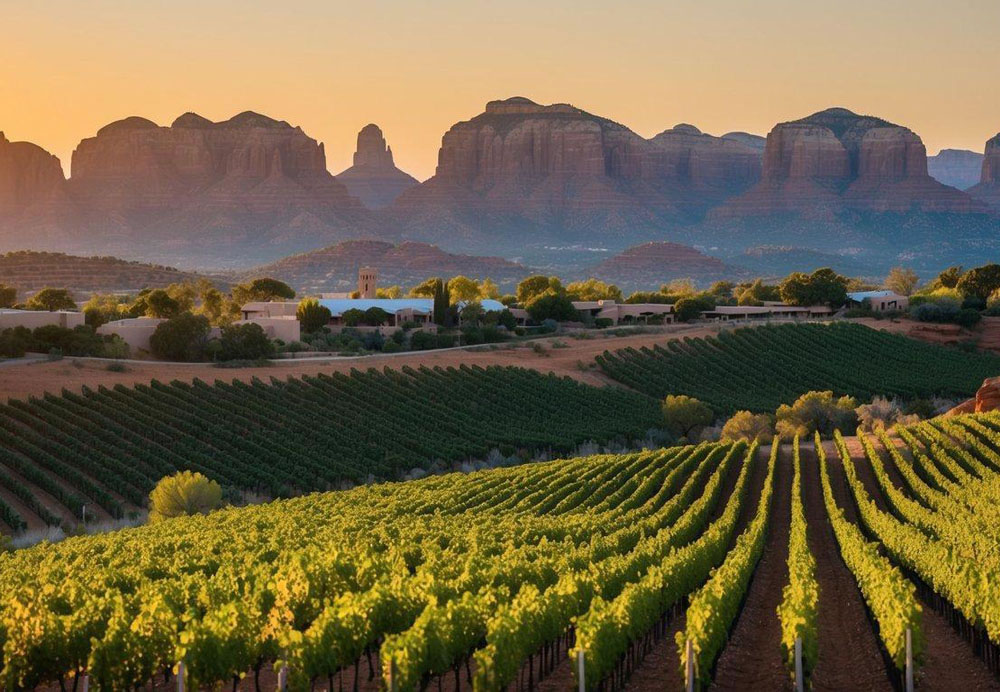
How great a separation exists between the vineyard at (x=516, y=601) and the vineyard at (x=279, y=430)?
43.7 ft

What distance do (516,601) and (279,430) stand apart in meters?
45.5

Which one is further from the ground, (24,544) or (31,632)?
(31,632)

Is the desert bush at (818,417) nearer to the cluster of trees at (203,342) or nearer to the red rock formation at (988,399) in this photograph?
the red rock formation at (988,399)

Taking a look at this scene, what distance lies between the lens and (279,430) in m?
63.5

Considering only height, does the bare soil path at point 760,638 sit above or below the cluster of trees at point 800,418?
above

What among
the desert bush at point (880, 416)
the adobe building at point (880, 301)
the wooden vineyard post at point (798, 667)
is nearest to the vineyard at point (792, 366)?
the desert bush at point (880, 416)

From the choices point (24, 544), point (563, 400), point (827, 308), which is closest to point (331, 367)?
point (563, 400)

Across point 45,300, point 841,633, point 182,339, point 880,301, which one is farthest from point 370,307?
point 841,633

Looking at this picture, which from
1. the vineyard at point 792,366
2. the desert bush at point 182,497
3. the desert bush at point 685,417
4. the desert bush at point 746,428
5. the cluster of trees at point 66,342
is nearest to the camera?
the desert bush at point 182,497

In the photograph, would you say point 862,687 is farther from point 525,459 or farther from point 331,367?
point 331,367

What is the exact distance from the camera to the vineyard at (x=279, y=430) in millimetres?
51062

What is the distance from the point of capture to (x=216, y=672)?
58.2 feet

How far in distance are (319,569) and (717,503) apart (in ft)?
74.9

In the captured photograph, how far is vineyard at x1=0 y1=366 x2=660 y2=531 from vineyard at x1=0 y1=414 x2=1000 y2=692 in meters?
13.3
